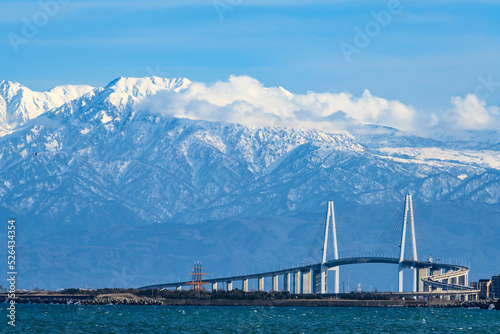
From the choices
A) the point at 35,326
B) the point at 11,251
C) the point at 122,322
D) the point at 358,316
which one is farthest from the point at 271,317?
the point at 11,251

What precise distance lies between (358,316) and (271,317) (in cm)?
1583

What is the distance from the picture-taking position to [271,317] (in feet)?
555

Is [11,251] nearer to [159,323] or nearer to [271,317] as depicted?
[159,323]

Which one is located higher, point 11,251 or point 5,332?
point 11,251

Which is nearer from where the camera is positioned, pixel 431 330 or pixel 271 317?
pixel 431 330

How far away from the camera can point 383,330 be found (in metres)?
137

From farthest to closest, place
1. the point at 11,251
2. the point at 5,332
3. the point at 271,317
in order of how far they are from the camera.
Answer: the point at 271,317
the point at 5,332
the point at 11,251

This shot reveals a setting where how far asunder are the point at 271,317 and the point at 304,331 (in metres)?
35.0

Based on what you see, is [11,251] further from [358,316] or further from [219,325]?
[358,316]

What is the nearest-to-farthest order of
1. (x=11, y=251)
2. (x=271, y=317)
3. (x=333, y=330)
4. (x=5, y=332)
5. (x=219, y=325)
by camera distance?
(x=11, y=251) → (x=5, y=332) → (x=333, y=330) → (x=219, y=325) → (x=271, y=317)

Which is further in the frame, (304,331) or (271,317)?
(271,317)

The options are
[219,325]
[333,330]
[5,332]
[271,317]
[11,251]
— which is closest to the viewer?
[11,251]

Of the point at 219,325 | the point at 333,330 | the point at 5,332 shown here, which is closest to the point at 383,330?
the point at 333,330

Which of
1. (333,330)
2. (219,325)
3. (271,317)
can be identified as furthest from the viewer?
(271,317)
